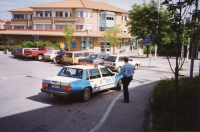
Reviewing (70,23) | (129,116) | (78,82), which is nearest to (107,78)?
(78,82)

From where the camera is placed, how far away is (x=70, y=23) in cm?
4506

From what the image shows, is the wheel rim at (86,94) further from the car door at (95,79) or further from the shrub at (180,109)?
the shrub at (180,109)

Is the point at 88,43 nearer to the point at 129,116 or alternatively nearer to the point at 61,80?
the point at 61,80

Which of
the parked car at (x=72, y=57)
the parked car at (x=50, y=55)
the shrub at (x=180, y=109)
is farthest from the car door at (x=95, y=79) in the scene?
the parked car at (x=50, y=55)

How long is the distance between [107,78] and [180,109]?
3.98 meters

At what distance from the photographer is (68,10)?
44.9m

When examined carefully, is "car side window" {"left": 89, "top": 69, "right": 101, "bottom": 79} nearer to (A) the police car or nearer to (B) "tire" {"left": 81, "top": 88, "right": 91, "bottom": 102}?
(A) the police car

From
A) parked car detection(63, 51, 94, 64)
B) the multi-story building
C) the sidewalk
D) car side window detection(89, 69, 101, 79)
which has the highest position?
the multi-story building

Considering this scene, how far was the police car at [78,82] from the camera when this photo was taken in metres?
7.00

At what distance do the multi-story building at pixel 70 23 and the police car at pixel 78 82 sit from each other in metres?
33.6

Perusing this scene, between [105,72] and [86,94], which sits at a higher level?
[105,72]

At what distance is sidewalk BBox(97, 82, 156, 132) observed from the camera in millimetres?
5188

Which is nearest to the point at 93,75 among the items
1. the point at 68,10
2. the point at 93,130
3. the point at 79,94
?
the point at 79,94

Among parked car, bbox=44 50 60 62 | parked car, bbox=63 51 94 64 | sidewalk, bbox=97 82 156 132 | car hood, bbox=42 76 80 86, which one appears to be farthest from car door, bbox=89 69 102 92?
parked car, bbox=44 50 60 62
